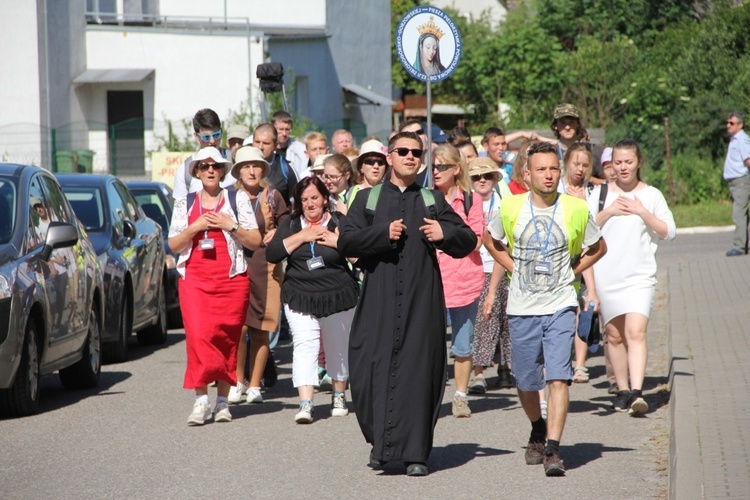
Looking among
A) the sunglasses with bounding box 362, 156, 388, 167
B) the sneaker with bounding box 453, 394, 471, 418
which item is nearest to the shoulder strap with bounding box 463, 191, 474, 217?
the sunglasses with bounding box 362, 156, 388, 167

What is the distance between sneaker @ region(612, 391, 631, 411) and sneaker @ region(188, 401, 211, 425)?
9.72 feet

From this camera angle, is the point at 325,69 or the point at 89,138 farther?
the point at 325,69

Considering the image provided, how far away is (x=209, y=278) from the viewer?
375 inches

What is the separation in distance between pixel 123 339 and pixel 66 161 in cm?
2073

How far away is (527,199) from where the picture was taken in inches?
313

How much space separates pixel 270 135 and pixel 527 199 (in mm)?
4577

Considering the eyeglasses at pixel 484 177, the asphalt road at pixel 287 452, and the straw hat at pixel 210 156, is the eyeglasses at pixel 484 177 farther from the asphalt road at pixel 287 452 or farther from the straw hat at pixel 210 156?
the straw hat at pixel 210 156

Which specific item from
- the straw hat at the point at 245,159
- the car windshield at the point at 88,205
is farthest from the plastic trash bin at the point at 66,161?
the straw hat at the point at 245,159

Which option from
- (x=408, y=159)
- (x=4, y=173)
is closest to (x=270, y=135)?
(x=4, y=173)

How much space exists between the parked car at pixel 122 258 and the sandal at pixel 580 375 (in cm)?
439

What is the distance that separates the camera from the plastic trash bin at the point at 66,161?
32.7 metres

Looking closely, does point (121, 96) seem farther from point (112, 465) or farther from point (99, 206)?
point (112, 465)

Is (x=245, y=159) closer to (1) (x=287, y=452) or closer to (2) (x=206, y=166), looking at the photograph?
(2) (x=206, y=166)

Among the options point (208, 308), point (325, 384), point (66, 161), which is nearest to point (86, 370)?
point (325, 384)
